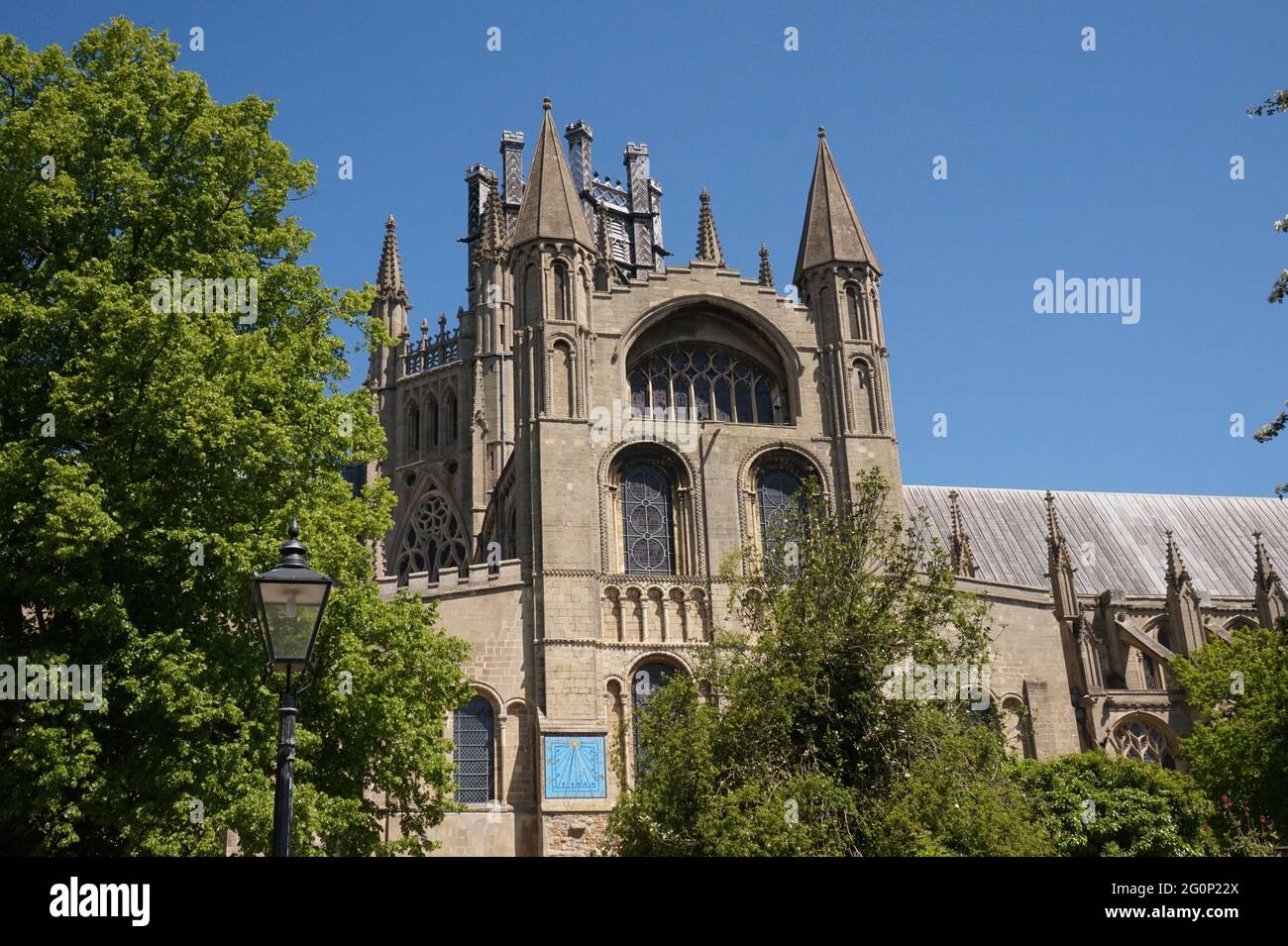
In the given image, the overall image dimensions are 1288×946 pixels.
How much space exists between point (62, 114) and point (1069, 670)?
3417 centimetres

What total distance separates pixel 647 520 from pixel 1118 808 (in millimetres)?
13249

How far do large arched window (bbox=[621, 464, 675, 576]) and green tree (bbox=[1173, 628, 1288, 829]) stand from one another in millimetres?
15146

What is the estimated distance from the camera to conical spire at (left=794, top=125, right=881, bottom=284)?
36094 mm

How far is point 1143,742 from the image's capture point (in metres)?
41.0

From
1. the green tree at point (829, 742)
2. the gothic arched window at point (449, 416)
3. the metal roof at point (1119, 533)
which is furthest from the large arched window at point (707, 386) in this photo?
the gothic arched window at point (449, 416)

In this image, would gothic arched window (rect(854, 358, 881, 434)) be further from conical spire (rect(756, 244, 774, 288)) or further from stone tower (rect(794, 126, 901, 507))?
conical spire (rect(756, 244, 774, 288))

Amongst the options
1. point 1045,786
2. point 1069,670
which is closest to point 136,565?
point 1045,786

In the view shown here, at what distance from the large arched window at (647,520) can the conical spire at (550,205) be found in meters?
6.67

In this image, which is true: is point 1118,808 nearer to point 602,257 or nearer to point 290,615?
point 290,615

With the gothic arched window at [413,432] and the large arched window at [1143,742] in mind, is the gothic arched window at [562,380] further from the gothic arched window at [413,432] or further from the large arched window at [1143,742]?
the gothic arched window at [413,432]

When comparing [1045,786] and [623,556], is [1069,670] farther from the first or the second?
[623,556]

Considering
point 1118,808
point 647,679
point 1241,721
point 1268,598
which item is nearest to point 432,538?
point 647,679

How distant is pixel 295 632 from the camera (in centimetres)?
998

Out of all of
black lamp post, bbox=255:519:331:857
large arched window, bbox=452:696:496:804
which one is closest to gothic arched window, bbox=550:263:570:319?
large arched window, bbox=452:696:496:804
